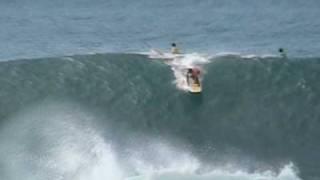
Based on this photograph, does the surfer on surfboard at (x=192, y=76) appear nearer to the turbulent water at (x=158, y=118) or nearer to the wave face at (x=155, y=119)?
the turbulent water at (x=158, y=118)

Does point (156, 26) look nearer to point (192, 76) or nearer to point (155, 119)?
point (192, 76)

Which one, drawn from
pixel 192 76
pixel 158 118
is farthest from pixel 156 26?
pixel 158 118

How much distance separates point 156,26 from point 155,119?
141 feet

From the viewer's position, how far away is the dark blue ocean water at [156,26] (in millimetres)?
93625

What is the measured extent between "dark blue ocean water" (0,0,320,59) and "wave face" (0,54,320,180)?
1462 centimetres

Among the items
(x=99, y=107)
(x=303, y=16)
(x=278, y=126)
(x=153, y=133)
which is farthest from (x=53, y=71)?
(x=303, y=16)

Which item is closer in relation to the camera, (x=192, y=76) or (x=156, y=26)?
(x=192, y=76)

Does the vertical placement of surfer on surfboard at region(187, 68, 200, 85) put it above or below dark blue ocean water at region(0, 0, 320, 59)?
below

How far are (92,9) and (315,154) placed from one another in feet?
223

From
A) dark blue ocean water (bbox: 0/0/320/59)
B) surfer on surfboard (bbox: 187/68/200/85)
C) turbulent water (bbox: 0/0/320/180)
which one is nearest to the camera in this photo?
turbulent water (bbox: 0/0/320/180)

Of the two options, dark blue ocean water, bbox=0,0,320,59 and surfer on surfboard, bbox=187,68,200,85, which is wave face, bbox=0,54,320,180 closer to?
surfer on surfboard, bbox=187,68,200,85

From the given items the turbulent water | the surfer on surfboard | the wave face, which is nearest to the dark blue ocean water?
the turbulent water

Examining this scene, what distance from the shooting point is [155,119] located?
6656 cm

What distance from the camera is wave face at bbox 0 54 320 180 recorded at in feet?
199
